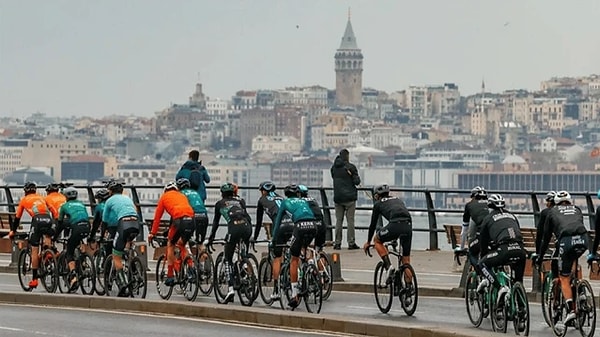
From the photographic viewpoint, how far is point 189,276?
2433 cm

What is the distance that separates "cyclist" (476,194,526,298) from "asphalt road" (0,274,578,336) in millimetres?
642

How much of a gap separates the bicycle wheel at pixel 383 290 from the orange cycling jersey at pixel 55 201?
6279 mm

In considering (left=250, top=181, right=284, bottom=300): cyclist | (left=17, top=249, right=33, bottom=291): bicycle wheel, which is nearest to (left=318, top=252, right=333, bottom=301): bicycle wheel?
(left=250, top=181, right=284, bottom=300): cyclist

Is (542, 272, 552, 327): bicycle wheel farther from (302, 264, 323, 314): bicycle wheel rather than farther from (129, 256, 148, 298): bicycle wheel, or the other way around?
(129, 256, 148, 298): bicycle wheel

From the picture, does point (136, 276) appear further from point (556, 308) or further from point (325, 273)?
point (556, 308)

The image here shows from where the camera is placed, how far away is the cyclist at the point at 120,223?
24203 mm

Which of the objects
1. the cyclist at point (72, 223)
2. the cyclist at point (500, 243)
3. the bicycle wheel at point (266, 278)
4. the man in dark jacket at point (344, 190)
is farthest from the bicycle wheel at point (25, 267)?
the cyclist at point (500, 243)

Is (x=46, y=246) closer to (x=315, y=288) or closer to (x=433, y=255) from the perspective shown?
(x=315, y=288)

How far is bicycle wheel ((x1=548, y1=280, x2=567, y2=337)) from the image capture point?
19047 millimetres

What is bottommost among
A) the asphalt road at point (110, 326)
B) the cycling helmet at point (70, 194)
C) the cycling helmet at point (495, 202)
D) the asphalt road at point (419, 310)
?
the asphalt road at point (110, 326)

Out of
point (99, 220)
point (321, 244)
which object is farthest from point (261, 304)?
point (99, 220)

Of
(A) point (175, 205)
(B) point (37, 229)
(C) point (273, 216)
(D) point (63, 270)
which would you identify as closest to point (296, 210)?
(A) point (175, 205)

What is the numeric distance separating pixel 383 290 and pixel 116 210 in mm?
4101

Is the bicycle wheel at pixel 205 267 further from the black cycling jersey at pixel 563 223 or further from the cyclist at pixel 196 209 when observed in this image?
the black cycling jersey at pixel 563 223
